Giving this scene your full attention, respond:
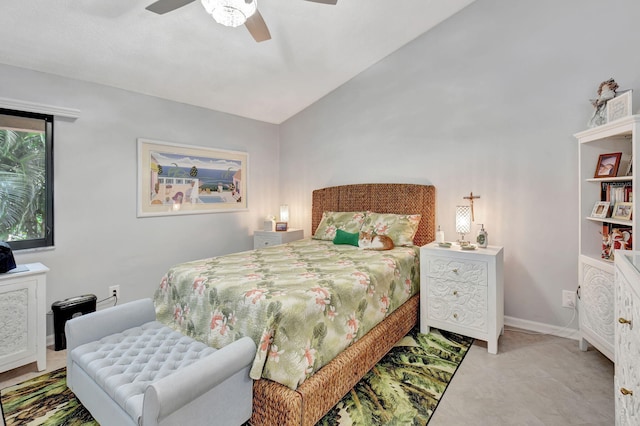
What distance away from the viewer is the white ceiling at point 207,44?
88.7 inches

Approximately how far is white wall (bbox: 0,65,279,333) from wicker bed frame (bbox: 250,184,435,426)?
2064 mm

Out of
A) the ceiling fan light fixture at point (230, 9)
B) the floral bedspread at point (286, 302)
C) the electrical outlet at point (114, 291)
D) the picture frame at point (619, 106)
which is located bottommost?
the electrical outlet at point (114, 291)

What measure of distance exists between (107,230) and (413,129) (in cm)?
330

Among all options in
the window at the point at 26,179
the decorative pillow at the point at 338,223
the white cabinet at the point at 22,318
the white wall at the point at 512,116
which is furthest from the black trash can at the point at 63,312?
the white wall at the point at 512,116

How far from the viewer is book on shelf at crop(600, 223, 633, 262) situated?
216 cm

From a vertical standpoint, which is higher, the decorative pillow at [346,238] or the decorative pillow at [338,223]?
the decorative pillow at [338,223]

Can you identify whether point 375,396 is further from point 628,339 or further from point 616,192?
point 616,192

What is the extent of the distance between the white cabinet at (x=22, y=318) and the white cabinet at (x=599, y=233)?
395 centimetres

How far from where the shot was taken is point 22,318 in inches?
88.0

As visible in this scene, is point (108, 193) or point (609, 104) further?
point (108, 193)

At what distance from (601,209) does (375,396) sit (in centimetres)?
209

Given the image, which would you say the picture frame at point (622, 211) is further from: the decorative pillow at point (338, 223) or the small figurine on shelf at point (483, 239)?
the decorative pillow at point (338, 223)

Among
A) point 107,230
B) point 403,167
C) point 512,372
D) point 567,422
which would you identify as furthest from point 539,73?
point 107,230

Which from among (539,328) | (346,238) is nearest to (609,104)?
(539,328)
